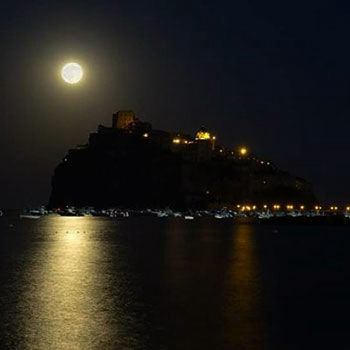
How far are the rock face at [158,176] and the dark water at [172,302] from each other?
13324cm

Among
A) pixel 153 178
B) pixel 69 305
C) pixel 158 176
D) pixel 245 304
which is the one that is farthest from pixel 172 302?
pixel 153 178

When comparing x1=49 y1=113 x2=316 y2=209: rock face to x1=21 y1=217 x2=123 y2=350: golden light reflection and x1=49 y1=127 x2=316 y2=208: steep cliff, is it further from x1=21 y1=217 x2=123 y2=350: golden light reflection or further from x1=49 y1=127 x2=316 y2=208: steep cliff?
x1=21 y1=217 x2=123 y2=350: golden light reflection

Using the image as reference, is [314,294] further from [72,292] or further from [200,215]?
[200,215]

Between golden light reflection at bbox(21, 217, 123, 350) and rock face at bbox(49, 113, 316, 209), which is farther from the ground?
rock face at bbox(49, 113, 316, 209)

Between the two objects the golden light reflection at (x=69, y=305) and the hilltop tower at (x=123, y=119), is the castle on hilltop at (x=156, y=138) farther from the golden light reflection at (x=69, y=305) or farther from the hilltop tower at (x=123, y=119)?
the golden light reflection at (x=69, y=305)

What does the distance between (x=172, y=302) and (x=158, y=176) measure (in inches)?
6126

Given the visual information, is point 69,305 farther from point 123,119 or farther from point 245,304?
point 123,119

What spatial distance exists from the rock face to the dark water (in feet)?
437

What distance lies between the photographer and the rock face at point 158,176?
605 feet

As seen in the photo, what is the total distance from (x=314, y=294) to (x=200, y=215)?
149 metres

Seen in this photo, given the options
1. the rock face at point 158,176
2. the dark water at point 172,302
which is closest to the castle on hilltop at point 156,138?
the rock face at point 158,176

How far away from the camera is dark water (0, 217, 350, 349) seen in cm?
2116

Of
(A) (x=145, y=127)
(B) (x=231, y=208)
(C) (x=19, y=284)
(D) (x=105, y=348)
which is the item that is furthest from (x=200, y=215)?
(D) (x=105, y=348)

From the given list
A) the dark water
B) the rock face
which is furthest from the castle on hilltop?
the dark water
